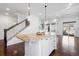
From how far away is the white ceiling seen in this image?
1508mm

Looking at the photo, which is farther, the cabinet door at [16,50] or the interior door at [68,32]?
the interior door at [68,32]

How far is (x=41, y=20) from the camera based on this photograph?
1693 mm

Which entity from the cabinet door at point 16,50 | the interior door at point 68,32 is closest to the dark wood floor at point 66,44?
the interior door at point 68,32

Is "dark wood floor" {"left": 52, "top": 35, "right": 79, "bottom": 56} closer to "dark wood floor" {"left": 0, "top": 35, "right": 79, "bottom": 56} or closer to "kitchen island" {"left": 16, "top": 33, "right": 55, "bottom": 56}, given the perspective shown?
"dark wood floor" {"left": 0, "top": 35, "right": 79, "bottom": 56}

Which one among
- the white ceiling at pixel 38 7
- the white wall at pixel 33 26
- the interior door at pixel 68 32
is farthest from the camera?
the interior door at pixel 68 32

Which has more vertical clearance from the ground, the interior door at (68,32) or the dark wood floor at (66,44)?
the interior door at (68,32)

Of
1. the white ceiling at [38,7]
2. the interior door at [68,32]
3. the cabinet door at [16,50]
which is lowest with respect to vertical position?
the cabinet door at [16,50]

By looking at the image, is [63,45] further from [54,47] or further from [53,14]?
[53,14]

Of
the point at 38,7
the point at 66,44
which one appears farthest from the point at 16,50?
the point at 66,44

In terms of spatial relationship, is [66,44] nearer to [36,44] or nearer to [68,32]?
[68,32]

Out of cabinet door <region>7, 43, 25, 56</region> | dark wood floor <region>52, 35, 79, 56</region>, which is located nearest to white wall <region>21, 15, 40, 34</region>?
cabinet door <region>7, 43, 25, 56</region>

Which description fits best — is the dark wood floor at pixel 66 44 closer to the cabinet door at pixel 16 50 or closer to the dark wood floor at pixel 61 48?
the dark wood floor at pixel 61 48

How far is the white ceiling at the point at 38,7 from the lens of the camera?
4.95 ft

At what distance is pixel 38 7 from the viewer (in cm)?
159
